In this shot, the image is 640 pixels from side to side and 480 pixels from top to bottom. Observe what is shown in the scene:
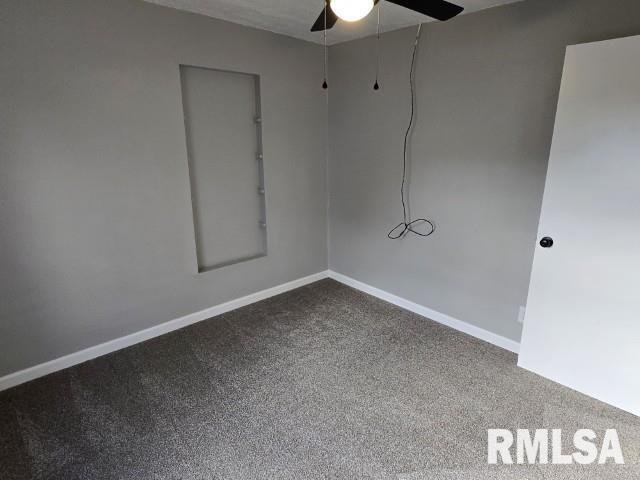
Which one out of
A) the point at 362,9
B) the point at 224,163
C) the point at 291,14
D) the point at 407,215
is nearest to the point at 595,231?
the point at 407,215

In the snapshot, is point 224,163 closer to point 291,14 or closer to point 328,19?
point 291,14

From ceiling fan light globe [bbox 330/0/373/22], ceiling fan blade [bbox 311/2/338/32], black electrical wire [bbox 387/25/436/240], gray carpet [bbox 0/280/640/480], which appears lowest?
gray carpet [bbox 0/280/640/480]

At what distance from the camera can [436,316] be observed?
10.3 ft

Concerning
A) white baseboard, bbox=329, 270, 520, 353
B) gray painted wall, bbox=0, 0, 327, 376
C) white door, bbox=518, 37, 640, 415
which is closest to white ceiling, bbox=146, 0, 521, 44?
gray painted wall, bbox=0, 0, 327, 376

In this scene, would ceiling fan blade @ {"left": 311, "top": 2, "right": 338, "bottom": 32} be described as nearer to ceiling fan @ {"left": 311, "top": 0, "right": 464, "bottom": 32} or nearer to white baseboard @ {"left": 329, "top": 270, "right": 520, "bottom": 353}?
ceiling fan @ {"left": 311, "top": 0, "right": 464, "bottom": 32}

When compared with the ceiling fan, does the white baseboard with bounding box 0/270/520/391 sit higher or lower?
lower

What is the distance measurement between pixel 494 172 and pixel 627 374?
55.0 inches

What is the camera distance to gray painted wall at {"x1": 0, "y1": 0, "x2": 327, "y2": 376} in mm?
2137

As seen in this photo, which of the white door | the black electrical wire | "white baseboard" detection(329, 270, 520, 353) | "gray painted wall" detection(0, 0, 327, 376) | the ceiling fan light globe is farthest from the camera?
the black electrical wire

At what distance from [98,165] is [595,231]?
2.99m

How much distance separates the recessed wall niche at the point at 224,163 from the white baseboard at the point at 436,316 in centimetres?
104

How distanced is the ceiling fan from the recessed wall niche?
1304 mm

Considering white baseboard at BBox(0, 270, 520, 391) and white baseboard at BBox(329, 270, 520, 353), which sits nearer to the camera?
white baseboard at BBox(0, 270, 520, 391)

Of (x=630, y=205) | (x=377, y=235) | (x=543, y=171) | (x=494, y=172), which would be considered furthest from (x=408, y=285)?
(x=630, y=205)
